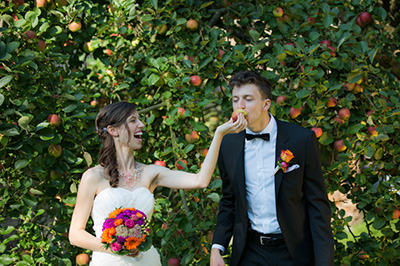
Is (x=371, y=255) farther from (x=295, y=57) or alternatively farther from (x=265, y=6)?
(x=265, y=6)

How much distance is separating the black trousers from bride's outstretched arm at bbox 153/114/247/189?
348 mm

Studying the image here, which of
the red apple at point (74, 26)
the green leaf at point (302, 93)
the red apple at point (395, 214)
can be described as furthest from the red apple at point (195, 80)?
the red apple at point (395, 214)

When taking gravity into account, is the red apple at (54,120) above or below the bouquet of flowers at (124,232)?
above

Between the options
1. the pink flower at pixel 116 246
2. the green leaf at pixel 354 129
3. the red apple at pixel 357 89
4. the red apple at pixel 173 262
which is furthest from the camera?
the red apple at pixel 357 89

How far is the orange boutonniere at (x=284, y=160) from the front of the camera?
227 cm

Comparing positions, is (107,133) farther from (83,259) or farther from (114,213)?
(83,259)

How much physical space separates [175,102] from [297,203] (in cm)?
114

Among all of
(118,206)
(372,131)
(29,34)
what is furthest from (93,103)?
(372,131)

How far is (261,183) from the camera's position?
236 cm

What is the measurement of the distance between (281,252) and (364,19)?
179 centimetres

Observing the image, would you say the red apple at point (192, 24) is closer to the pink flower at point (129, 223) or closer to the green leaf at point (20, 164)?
the green leaf at point (20, 164)

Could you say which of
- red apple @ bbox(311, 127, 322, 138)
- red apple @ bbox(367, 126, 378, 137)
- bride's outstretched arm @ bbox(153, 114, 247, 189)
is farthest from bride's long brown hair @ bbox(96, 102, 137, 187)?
red apple @ bbox(367, 126, 378, 137)

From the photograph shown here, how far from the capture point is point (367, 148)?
9.78 feet

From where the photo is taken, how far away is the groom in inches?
89.6
